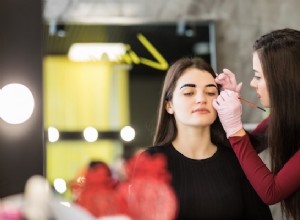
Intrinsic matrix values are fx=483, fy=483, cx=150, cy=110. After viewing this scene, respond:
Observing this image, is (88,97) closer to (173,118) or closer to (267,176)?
(173,118)

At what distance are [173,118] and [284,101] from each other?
7.6 inches

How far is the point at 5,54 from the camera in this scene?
639mm

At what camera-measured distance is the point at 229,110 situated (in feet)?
2.60

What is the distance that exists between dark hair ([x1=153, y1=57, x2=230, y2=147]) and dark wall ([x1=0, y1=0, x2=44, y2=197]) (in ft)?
0.86

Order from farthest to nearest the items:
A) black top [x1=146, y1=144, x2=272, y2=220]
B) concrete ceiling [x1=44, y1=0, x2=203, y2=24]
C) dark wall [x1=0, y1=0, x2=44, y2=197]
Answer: concrete ceiling [x1=44, y1=0, x2=203, y2=24]
black top [x1=146, y1=144, x2=272, y2=220]
dark wall [x1=0, y1=0, x2=44, y2=197]

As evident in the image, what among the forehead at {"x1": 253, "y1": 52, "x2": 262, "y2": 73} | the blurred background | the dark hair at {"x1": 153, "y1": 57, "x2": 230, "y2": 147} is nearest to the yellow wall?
the blurred background

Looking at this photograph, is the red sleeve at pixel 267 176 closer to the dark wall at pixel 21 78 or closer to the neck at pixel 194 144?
the neck at pixel 194 144

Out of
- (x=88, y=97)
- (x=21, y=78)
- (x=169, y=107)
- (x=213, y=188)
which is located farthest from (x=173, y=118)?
(x=88, y=97)

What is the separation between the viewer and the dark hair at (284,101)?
2.70 ft

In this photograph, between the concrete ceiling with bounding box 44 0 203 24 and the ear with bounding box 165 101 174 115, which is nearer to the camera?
the ear with bounding box 165 101 174 115

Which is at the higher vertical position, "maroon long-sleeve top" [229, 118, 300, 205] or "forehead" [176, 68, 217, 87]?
"forehead" [176, 68, 217, 87]

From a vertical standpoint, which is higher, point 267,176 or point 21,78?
point 21,78

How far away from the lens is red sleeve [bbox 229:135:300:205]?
780 mm

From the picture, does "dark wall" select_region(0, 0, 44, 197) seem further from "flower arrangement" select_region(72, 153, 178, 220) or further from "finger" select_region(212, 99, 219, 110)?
"finger" select_region(212, 99, 219, 110)
